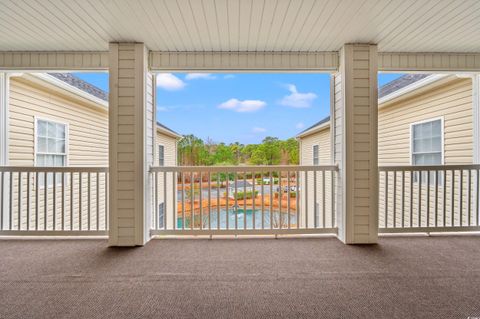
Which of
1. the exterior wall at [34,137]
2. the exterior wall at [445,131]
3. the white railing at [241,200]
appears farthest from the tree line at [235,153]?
the exterior wall at [445,131]

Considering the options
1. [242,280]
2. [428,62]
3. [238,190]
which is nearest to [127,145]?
[238,190]

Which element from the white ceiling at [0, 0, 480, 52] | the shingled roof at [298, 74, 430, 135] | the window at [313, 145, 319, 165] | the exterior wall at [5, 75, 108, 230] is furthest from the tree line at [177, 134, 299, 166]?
the window at [313, 145, 319, 165]

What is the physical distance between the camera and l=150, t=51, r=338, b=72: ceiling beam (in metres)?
3.01

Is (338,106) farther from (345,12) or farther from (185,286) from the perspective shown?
(185,286)

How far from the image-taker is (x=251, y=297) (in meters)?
1.70

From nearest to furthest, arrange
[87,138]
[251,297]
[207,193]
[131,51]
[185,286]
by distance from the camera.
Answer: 1. [251,297]
2. [185,286]
3. [131,51]
4. [207,193]
5. [87,138]

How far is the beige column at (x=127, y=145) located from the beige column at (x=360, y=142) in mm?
2460

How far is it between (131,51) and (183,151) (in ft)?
4.53

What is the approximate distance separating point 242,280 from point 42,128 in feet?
13.1

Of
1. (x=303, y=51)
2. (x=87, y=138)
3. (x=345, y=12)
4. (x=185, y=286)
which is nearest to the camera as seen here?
(x=185, y=286)

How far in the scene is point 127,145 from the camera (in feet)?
9.13

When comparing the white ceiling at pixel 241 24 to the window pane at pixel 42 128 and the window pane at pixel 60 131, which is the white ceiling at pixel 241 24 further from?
the window pane at pixel 60 131

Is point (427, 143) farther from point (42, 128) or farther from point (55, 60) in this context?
point (42, 128)

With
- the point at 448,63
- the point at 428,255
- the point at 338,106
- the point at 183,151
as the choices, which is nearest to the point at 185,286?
the point at 183,151
